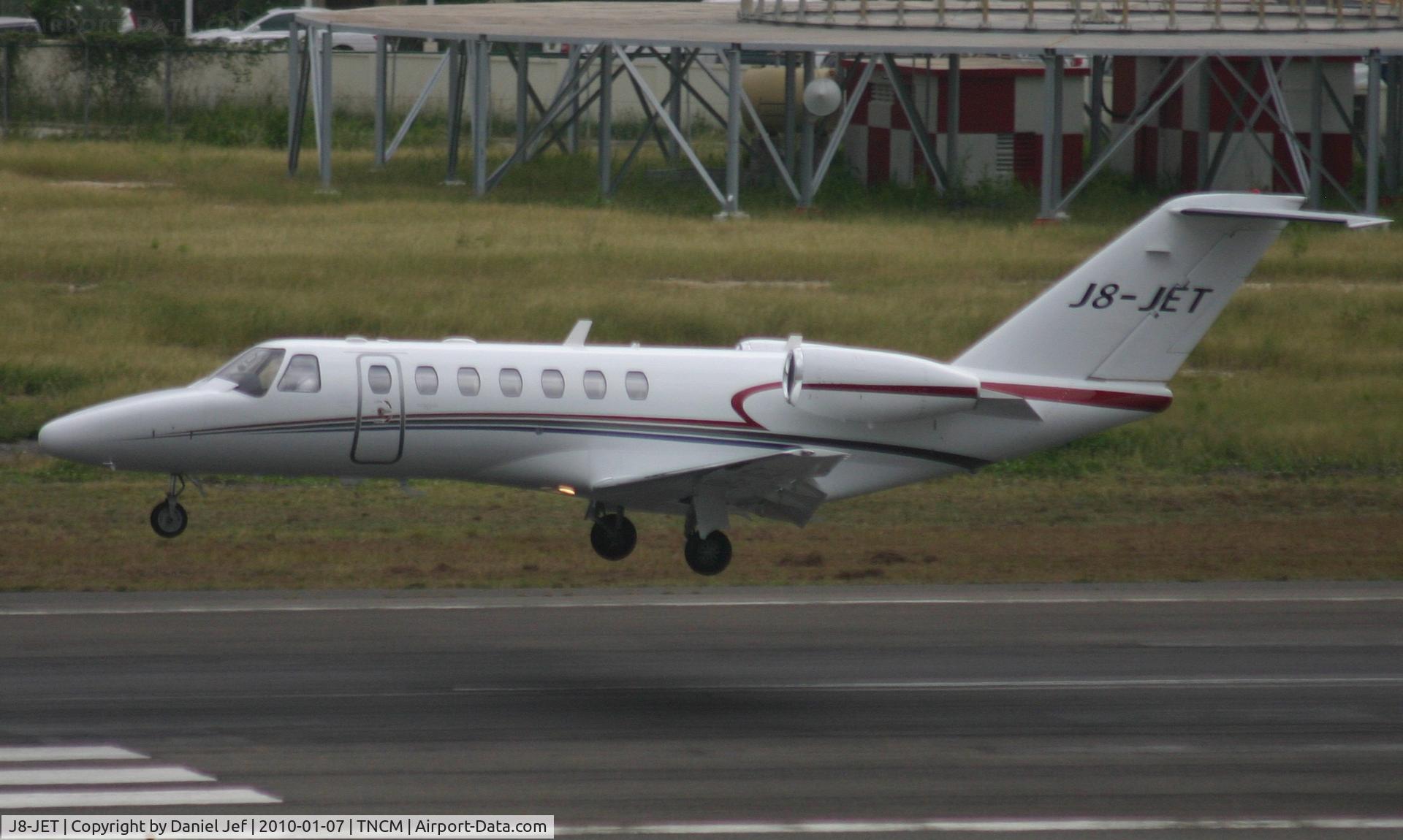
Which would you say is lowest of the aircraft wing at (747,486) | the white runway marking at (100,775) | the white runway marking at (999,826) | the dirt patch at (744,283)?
the white runway marking at (999,826)

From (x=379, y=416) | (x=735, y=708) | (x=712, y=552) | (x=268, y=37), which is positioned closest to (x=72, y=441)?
(x=379, y=416)

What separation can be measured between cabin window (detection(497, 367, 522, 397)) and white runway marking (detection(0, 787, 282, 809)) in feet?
19.8

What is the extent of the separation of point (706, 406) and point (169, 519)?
5548 millimetres

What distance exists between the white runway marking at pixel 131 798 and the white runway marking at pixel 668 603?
20.1ft

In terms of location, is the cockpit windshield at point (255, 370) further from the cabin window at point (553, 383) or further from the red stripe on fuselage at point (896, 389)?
the red stripe on fuselage at point (896, 389)

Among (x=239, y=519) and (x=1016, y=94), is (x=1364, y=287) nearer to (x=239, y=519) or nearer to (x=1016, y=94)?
(x=1016, y=94)

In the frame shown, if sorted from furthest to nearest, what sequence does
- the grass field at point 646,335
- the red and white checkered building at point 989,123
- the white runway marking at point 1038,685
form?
the red and white checkered building at point 989,123
the grass field at point 646,335
the white runway marking at point 1038,685

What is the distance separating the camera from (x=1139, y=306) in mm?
19203

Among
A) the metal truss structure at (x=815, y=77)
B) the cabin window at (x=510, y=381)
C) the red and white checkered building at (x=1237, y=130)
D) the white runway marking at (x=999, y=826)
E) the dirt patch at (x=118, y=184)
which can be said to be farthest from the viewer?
the red and white checkered building at (x=1237, y=130)

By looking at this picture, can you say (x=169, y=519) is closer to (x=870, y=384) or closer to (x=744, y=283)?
(x=870, y=384)

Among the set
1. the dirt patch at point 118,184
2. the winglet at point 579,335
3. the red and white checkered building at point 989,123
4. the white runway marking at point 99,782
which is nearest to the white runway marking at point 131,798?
the white runway marking at point 99,782

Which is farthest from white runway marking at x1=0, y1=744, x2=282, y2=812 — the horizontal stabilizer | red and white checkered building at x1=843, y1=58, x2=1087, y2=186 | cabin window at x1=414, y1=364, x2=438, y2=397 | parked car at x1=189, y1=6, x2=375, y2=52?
parked car at x1=189, y1=6, x2=375, y2=52

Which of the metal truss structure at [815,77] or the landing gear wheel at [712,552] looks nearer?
the landing gear wheel at [712,552]

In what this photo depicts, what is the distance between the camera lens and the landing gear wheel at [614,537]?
19516 millimetres
